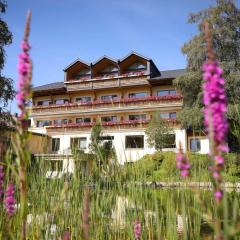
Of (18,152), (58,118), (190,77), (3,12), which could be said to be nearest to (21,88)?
(18,152)

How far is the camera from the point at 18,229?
2398mm

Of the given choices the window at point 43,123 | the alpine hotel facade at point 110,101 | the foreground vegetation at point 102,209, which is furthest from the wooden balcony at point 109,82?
the foreground vegetation at point 102,209

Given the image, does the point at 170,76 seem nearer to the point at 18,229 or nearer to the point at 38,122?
the point at 38,122

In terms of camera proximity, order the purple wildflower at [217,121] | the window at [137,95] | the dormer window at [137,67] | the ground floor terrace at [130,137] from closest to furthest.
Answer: the purple wildflower at [217,121] < the ground floor terrace at [130,137] < the window at [137,95] < the dormer window at [137,67]

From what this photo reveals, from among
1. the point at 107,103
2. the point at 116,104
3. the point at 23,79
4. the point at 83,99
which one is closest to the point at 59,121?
the point at 83,99

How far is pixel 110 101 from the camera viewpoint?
1318 inches

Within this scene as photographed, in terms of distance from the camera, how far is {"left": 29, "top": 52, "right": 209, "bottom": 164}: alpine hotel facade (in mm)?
31297

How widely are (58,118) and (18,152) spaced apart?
35117 millimetres

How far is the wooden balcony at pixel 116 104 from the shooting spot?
3102cm

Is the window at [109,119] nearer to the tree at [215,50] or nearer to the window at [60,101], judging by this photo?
the window at [60,101]

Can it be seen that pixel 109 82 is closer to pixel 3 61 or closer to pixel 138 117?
pixel 138 117

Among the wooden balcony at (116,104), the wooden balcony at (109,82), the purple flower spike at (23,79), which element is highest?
the wooden balcony at (109,82)

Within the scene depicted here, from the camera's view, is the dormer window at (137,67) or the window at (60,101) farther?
the window at (60,101)

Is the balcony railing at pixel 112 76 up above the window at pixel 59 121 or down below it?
above
